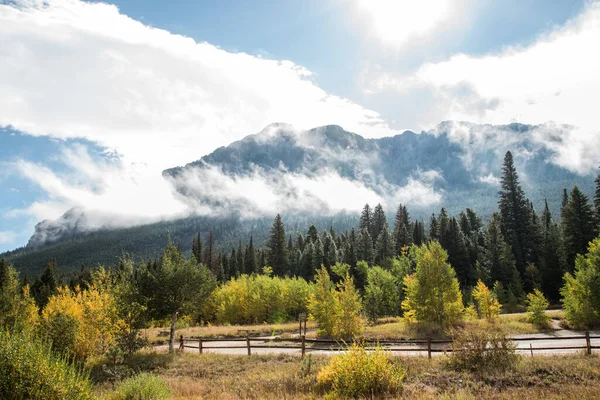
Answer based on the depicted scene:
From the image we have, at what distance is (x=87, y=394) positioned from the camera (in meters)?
8.11

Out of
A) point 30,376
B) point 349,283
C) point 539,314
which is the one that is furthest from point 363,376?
point 539,314

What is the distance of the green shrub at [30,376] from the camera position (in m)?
7.34

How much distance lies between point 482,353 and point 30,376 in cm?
1601

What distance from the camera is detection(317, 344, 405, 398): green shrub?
12.3 metres

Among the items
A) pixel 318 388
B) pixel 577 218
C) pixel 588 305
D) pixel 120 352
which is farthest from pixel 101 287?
pixel 577 218

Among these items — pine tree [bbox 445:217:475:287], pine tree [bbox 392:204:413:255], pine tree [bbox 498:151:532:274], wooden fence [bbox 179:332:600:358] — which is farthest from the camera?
pine tree [bbox 392:204:413:255]

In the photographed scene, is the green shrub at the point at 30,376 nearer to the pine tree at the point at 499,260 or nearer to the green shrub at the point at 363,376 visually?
the green shrub at the point at 363,376

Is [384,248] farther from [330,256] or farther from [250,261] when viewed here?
[250,261]

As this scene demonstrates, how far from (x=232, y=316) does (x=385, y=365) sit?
42.2 metres

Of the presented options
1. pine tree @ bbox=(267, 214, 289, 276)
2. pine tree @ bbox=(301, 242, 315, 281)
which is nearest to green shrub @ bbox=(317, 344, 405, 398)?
pine tree @ bbox=(301, 242, 315, 281)

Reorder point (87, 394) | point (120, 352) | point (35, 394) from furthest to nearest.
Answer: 1. point (120, 352)
2. point (87, 394)
3. point (35, 394)

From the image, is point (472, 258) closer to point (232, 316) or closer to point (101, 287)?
point (232, 316)

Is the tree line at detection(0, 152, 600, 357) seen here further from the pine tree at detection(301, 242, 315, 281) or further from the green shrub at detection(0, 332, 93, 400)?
the green shrub at detection(0, 332, 93, 400)

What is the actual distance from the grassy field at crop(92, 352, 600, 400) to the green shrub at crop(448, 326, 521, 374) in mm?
535
